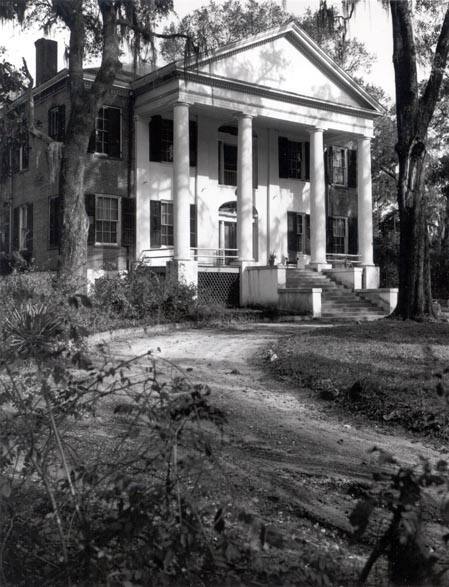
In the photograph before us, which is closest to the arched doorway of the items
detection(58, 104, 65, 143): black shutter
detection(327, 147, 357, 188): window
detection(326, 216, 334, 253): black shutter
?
detection(326, 216, 334, 253): black shutter

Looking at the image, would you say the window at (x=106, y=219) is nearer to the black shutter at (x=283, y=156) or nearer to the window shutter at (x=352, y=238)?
the black shutter at (x=283, y=156)

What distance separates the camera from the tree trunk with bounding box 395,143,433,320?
54.6 ft

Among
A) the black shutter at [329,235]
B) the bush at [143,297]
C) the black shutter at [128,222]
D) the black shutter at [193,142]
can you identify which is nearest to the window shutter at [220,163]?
the black shutter at [193,142]

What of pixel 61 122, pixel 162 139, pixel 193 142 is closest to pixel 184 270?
pixel 162 139

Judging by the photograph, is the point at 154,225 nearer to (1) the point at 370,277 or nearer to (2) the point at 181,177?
(2) the point at 181,177

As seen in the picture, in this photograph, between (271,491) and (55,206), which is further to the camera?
(55,206)

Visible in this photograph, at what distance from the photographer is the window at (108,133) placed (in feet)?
74.3

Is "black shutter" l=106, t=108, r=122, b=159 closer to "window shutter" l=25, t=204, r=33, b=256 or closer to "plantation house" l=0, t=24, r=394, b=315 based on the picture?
"plantation house" l=0, t=24, r=394, b=315

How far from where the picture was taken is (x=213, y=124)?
24672 millimetres

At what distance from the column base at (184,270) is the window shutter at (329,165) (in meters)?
9.91

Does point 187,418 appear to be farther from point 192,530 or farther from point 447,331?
point 447,331

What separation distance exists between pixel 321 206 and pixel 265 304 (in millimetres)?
5117

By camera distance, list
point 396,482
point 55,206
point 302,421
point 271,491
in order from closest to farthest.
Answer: point 396,482, point 271,491, point 302,421, point 55,206

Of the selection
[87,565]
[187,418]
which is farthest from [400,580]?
[87,565]
